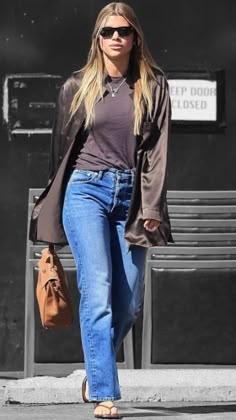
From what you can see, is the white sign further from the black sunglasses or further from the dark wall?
the black sunglasses

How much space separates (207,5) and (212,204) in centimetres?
117

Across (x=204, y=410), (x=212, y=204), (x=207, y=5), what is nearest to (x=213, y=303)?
(x=212, y=204)

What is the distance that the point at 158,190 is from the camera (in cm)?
573

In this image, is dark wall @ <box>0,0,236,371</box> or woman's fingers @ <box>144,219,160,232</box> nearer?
woman's fingers @ <box>144,219,160,232</box>

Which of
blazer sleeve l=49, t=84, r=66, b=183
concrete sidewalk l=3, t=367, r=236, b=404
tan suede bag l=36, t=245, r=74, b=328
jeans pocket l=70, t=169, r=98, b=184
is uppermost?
blazer sleeve l=49, t=84, r=66, b=183

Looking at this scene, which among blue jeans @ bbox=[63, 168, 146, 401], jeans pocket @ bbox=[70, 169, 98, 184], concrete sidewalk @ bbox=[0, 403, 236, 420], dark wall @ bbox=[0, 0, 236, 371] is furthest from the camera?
dark wall @ bbox=[0, 0, 236, 371]

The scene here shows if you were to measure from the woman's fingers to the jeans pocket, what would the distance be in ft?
1.02

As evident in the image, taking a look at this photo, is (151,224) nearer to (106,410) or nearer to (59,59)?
(106,410)

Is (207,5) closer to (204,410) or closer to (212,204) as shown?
(212,204)

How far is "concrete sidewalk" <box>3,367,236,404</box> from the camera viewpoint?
6762mm

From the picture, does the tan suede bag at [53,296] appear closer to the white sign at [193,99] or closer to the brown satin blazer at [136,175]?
the brown satin blazer at [136,175]

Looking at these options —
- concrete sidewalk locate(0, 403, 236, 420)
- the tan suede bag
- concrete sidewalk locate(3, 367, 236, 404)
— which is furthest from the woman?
concrete sidewalk locate(3, 367, 236, 404)

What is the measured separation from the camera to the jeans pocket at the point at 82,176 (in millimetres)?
5781

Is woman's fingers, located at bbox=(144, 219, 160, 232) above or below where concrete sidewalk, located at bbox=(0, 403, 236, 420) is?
above
